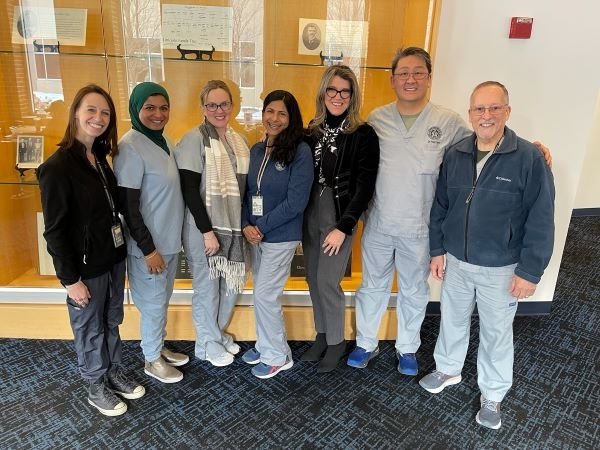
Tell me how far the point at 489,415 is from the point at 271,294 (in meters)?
1.25

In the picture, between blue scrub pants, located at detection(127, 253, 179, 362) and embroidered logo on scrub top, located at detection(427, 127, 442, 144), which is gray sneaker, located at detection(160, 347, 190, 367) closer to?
blue scrub pants, located at detection(127, 253, 179, 362)

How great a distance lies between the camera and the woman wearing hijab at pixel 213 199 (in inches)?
85.2

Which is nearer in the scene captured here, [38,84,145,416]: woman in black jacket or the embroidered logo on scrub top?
[38,84,145,416]: woman in black jacket

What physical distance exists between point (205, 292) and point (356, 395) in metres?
1.00

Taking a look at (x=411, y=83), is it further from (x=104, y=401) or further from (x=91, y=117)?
(x=104, y=401)

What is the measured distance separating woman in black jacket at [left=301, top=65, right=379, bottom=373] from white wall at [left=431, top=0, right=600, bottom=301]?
2.98ft

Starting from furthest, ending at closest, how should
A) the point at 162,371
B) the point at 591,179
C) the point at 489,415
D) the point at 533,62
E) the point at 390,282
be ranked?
the point at 591,179 → the point at 533,62 → the point at 390,282 → the point at 162,371 → the point at 489,415

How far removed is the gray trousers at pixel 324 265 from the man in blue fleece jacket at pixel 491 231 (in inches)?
20.1

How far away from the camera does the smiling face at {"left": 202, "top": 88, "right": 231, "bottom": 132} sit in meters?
2.12

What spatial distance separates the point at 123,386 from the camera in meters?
2.29

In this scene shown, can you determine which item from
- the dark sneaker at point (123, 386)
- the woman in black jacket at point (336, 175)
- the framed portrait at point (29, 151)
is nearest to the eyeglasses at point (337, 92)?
the woman in black jacket at point (336, 175)

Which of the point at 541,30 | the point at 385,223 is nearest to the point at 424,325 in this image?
the point at 385,223

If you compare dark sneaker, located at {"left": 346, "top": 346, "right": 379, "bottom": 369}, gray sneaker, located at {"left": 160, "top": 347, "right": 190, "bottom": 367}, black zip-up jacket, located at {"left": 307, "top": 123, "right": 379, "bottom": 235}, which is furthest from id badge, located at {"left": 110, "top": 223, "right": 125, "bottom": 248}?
dark sneaker, located at {"left": 346, "top": 346, "right": 379, "bottom": 369}

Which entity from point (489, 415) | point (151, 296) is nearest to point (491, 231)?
point (489, 415)
